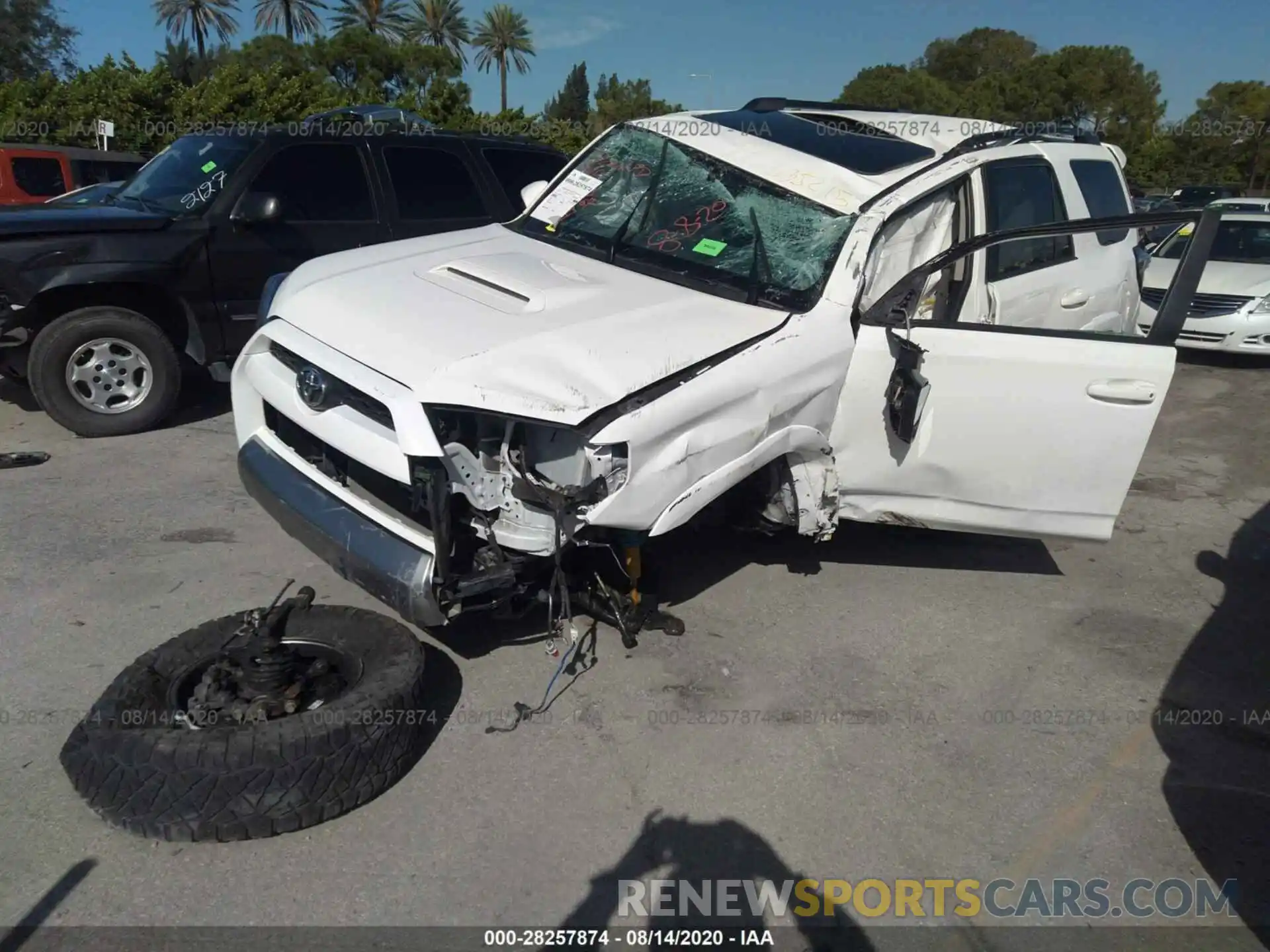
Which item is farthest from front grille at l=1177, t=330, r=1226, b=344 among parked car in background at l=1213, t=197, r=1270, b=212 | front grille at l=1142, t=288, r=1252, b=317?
parked car in background at l=1213, t=197, r=1270, b=212

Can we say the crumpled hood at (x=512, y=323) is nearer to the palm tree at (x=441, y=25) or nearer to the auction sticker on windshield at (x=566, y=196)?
the auction sticker on windshield at (x=566, y=196)

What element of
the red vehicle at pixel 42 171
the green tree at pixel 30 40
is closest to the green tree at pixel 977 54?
the green tree at pixel 30 40

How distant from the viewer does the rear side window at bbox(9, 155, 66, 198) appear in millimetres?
9961

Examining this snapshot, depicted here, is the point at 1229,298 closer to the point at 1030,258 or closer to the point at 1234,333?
the point at 1234,333

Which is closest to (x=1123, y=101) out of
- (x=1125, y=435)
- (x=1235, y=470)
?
(x=1235, y=470)

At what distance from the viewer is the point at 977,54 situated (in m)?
78.6

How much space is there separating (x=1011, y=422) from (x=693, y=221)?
167 centimetres

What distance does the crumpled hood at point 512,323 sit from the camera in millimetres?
2967

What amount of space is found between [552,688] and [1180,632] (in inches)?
118

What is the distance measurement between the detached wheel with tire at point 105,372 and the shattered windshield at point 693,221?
107 inches

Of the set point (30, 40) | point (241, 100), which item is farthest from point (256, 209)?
point (30, 40)

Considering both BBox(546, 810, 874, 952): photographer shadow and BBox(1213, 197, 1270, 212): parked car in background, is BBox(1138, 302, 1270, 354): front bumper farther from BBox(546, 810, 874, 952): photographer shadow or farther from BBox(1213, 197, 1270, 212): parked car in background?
BBox(546, 810, 874, 952): photographer shadow

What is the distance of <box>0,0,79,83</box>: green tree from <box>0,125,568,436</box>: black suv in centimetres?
4245

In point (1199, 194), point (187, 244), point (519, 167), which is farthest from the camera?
point (1199, 194)
